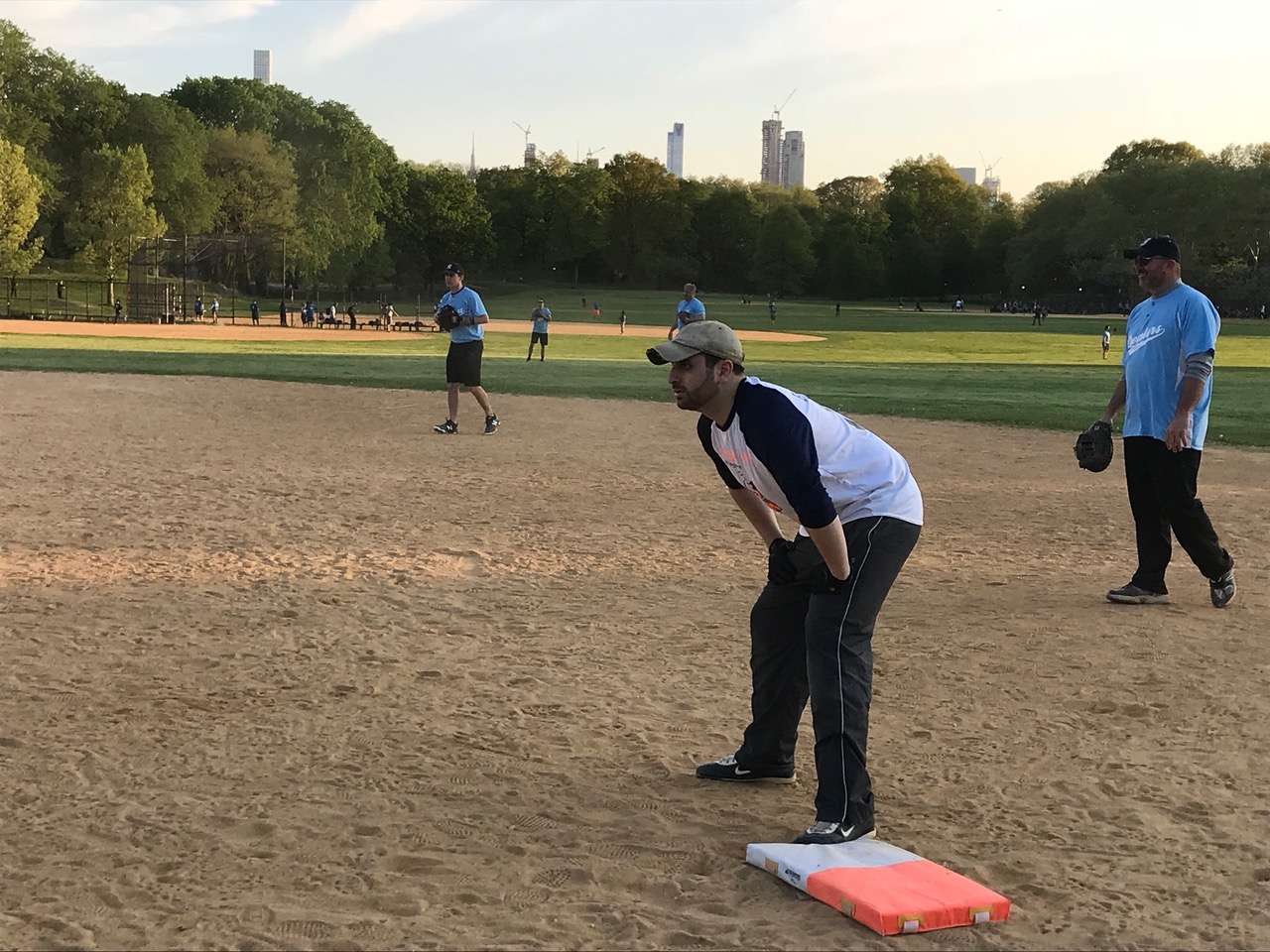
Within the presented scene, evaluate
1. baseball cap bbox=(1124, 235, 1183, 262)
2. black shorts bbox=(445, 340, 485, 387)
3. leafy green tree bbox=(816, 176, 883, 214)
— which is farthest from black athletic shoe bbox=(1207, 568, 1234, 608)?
leafy green tree bbox=(816, 176, 883, 214)

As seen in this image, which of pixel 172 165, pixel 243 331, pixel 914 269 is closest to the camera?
pixel 243 331

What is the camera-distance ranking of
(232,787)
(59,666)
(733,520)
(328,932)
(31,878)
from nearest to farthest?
(328,932)
(31,878)
(232,787)
(59,666)
(733,520)

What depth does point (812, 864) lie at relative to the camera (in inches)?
162

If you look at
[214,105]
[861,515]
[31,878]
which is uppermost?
[214,105]

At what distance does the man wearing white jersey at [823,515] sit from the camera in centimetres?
412

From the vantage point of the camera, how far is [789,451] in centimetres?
404

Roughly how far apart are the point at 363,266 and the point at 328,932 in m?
101

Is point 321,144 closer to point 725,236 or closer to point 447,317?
point 725,236

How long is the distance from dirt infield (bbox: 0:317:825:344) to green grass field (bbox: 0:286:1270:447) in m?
1.22

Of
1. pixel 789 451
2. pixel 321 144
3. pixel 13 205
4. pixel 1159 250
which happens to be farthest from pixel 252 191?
pixel 789 451

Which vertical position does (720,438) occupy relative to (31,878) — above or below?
above

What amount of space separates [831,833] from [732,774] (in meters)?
0.75

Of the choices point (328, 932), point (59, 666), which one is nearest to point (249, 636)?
point (59, 666)

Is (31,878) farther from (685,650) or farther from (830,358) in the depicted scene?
(830,358)
